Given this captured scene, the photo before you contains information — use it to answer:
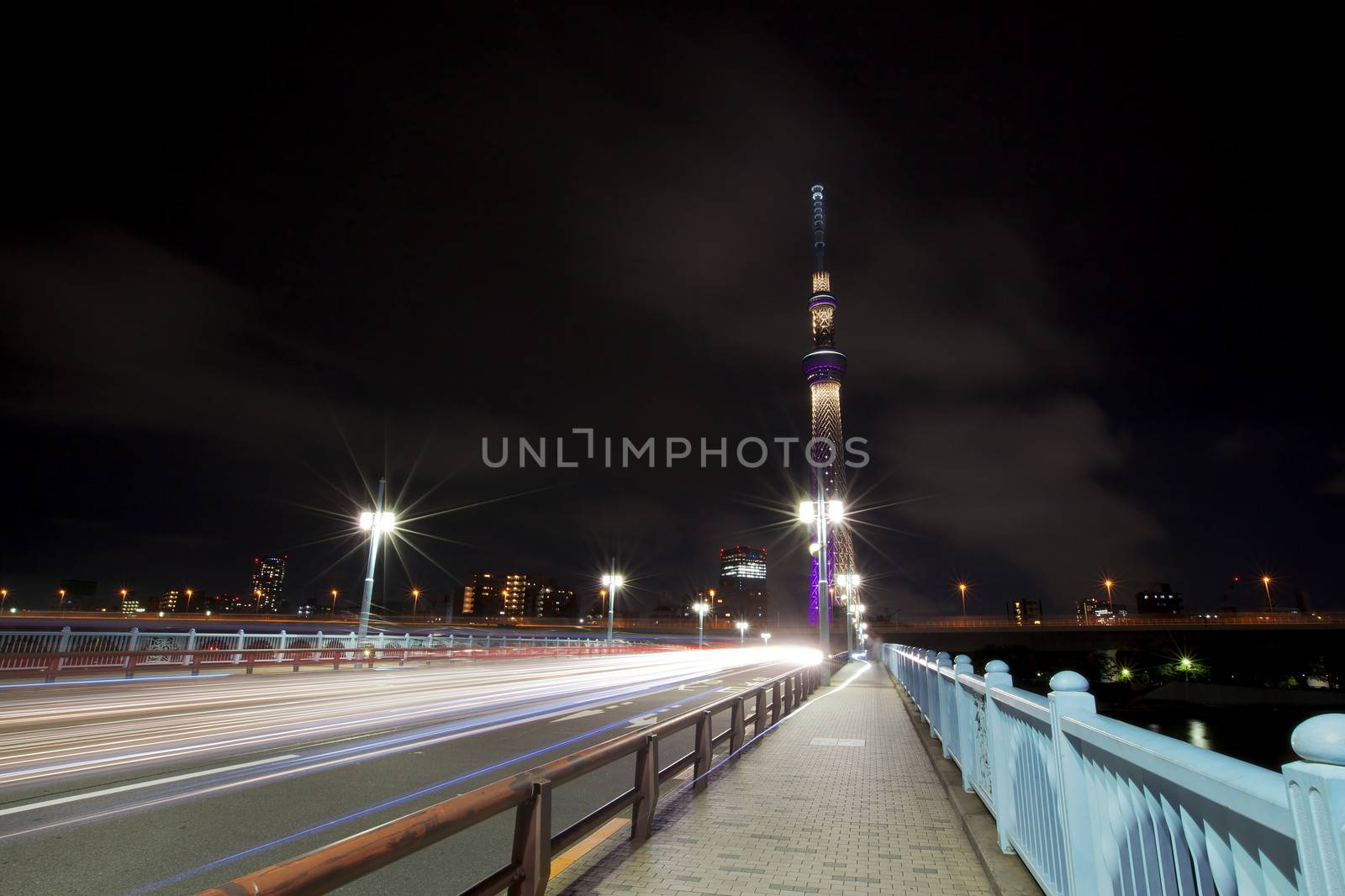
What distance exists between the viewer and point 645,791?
6062 mm

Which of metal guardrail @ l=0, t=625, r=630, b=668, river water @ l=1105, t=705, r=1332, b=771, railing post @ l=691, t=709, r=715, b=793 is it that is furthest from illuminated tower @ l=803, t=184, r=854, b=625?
railing post @ l=691, t=709, r=715, b=793

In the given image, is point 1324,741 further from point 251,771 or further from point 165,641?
point 165,641

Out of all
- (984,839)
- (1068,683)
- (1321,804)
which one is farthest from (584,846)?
(1321,804)

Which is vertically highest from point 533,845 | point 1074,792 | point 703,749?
point 1074,792

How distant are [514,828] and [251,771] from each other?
5631 millimetres

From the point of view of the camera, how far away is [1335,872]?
1.40 metres

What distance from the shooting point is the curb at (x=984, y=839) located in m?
4.55

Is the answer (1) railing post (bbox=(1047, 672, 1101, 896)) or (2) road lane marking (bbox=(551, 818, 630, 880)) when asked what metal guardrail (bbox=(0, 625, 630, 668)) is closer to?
(2) road lane marking (bbox=(551, 818, 630, 880))

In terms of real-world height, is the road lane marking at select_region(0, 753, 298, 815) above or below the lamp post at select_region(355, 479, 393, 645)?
below

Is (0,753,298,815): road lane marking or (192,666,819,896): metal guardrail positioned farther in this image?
(0,753,298,815): road lane marking

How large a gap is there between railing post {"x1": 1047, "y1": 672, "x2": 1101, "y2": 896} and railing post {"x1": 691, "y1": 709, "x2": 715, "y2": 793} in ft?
16.4

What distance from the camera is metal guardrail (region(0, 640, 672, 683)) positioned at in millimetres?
19125

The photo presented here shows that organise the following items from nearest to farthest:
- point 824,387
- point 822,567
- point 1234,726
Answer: point 822,567 → point 1234,726 → point 824,387

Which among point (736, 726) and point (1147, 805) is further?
point (736, 726)
